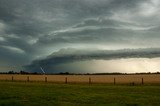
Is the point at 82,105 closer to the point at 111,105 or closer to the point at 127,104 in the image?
the point at 111,105

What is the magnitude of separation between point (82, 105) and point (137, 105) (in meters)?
4.53

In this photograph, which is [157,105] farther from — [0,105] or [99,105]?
[0,105]

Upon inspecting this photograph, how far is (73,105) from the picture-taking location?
23812 mm

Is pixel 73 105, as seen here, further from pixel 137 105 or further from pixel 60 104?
pixel 137 105

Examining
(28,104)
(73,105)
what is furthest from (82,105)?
(28,104)

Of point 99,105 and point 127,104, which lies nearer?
point 99,105

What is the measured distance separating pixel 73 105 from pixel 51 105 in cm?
169

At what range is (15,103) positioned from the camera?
78.7ft

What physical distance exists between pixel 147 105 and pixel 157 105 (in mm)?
787

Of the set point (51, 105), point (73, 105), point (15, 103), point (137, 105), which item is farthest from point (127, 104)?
point (15, 103)

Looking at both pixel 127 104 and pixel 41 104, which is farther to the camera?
pixel 127 104

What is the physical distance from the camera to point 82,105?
945 inches

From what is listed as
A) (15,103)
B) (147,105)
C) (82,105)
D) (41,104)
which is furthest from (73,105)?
(147,105)

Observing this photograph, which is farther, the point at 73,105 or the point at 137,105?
the point at 137,105
